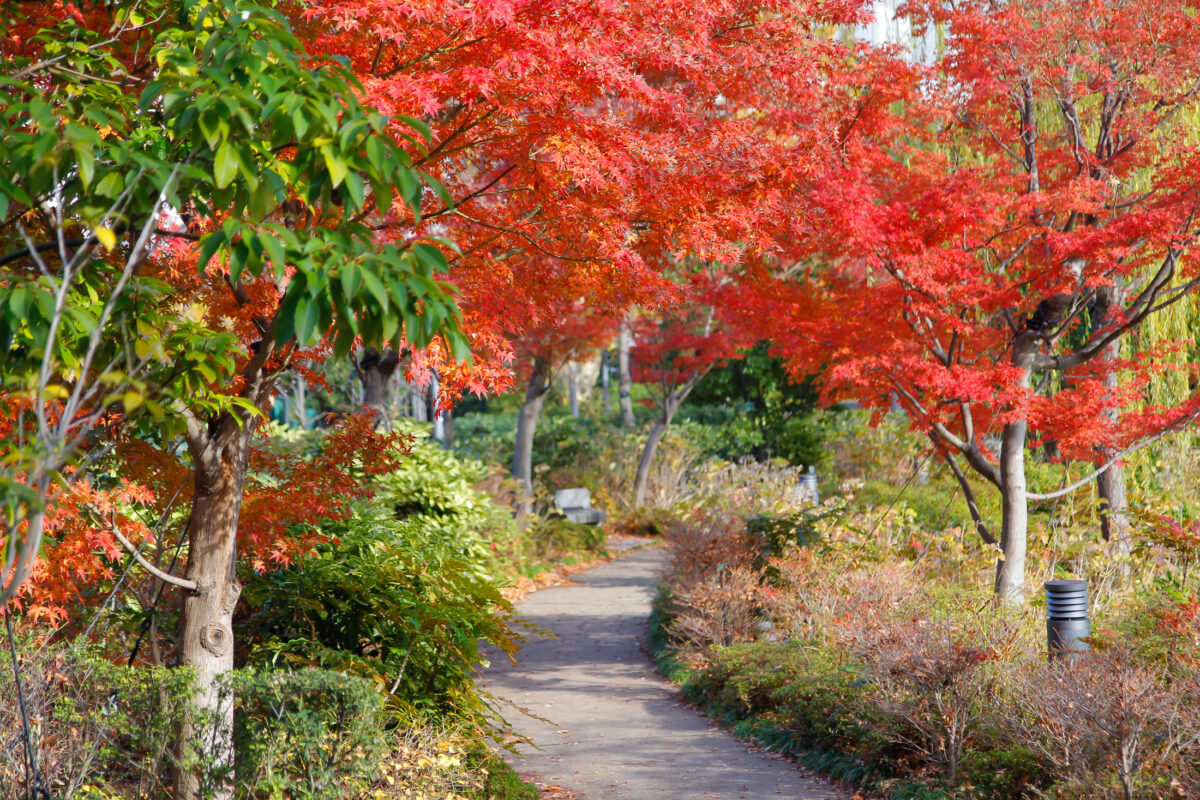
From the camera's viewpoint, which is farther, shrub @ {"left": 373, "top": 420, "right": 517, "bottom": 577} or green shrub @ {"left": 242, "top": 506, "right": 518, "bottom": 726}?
shrub @ {"left": 373, "top": 420, "right": 517, "bottom": 577}

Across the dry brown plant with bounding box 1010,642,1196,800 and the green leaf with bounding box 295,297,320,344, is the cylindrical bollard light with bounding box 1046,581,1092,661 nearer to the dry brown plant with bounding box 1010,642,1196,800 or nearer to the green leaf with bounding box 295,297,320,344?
the dry brown plant with bounding box 1010,642,1196,800

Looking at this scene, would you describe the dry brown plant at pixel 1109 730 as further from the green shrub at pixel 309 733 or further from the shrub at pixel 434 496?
the shrub at pixel 434 496

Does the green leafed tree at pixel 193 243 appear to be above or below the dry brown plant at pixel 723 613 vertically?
above

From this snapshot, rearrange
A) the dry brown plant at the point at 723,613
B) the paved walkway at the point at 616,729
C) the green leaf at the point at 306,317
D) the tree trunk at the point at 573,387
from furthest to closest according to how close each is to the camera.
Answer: the tree trunk at the point at 573,387 < the dry brown plant at the point at 723,613 < the paved walkway at the point at 616,729 < the green leaf at the point at 306,317

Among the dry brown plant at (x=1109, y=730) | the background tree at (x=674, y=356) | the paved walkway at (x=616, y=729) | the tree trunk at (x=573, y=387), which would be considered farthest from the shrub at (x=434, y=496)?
the tree trunk at (x=573, y=387)

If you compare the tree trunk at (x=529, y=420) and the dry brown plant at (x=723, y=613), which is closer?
the dry brown plant at (x=723, y=613)

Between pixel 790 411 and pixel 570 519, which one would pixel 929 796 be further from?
pixel 790 411

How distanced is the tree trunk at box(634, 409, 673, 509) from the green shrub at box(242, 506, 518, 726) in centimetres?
1068

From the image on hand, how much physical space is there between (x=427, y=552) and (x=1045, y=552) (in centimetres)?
569

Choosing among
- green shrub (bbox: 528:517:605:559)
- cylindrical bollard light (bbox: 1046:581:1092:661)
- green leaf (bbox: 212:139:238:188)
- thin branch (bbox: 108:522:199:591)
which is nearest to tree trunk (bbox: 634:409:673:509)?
green shrub (bbox: 528:517:605:559)

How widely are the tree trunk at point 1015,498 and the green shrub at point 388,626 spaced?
14.4 ft

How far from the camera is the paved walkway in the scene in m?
5.18

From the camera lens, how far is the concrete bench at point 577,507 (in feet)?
47.7

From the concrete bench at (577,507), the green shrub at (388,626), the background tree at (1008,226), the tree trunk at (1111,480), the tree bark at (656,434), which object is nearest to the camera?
the green shrub at (388,626)
